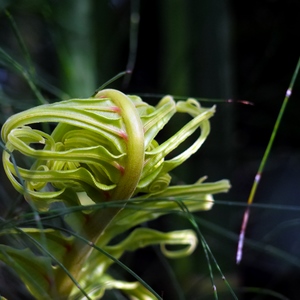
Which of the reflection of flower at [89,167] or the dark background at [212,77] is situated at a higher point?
the reflection of flower at [89,167]

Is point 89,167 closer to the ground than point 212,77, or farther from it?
farther from it

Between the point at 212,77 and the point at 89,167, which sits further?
the point at 212,77

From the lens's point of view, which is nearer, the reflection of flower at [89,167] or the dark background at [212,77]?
the reflection of flower at [89,167]

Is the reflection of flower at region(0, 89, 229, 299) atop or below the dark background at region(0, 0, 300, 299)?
atop

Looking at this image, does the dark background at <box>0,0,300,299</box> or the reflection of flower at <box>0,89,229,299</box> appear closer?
the reflection of flower at <box>0,89,229,299</box>

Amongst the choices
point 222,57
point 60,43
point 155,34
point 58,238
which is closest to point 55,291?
point 58,238
